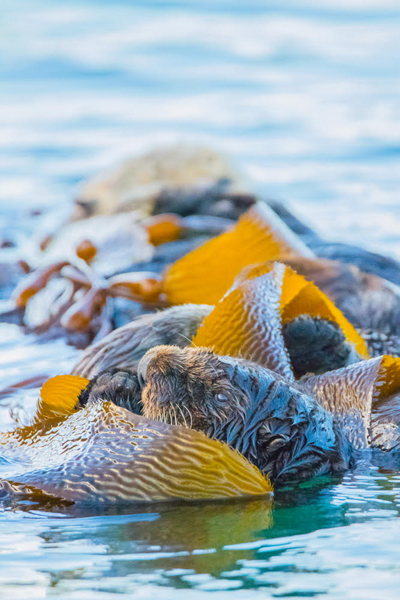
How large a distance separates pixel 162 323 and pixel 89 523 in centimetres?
121

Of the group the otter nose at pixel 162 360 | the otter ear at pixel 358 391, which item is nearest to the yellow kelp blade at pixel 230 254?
the otter ear at pixel 358 391

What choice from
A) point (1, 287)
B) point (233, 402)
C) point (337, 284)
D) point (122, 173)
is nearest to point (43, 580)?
point (233, 402)

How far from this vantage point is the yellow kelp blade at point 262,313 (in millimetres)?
2658

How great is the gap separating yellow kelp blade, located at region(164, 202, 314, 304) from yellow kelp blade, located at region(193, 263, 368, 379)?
0.78 m

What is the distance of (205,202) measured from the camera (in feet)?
20.8

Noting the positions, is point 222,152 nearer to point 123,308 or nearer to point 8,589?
point 123,308

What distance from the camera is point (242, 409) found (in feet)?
7.05

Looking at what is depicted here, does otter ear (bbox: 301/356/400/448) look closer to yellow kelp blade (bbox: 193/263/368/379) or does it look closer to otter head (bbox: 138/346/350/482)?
yellow kelp blade (bbox: 193/263/368/379)

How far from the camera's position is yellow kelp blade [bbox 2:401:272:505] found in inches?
79.7

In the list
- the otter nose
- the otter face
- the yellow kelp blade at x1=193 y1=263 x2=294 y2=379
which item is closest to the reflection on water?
the otter face

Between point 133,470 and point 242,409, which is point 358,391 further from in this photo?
point 133,470

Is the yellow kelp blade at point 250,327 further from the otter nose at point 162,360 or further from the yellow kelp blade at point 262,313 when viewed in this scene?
the otter nose at point 162,360

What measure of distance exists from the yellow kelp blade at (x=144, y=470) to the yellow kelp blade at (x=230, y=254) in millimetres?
1665

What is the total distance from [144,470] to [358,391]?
2.68 feet
